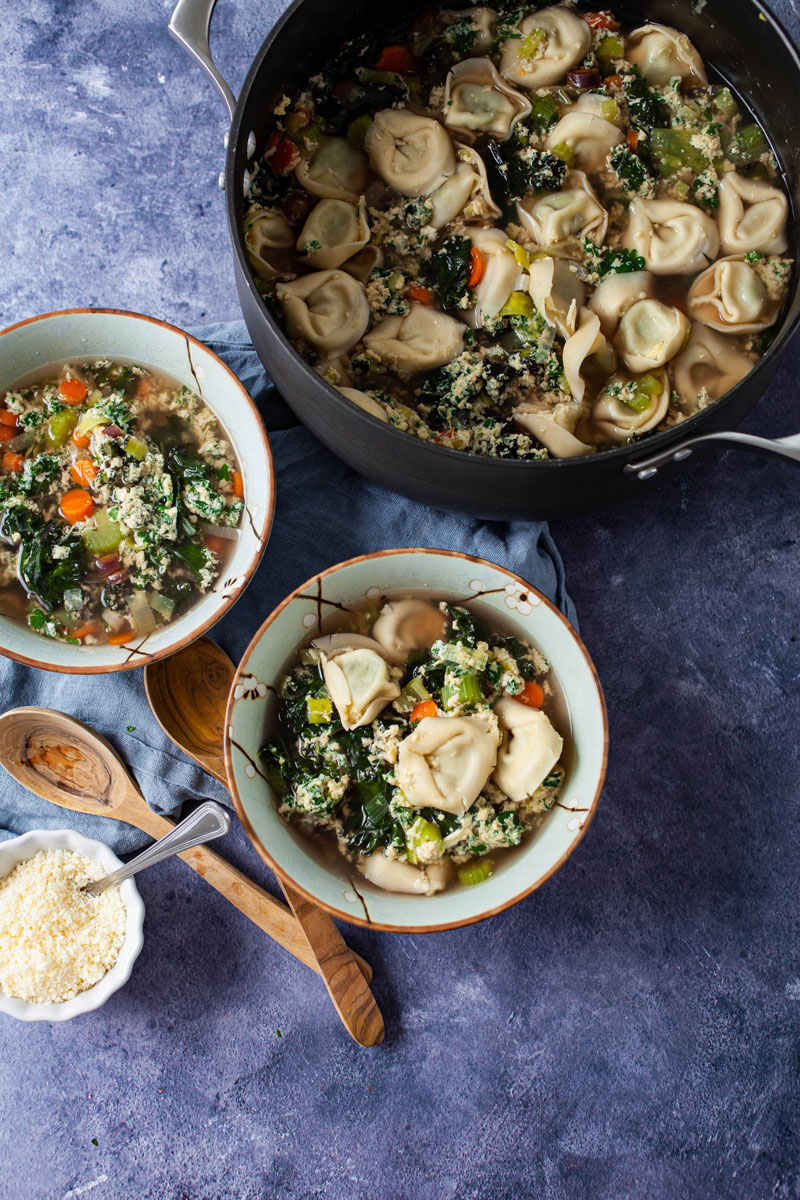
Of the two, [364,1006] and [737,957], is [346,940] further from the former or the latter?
[737,957]

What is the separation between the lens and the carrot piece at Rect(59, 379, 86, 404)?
2365 millimetres

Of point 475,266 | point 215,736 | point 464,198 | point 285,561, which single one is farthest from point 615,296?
point 215,736

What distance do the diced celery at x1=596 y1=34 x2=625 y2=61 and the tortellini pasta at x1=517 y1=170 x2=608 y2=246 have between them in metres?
0.40

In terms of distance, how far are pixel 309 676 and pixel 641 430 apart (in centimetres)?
105

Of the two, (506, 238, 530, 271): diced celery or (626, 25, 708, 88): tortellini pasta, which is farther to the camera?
(626, 25, 708, 88): tortellini pasta

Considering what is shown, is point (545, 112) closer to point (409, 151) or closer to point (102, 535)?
point (409, 151)

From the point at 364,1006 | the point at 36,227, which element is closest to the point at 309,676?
the point at 364,1006

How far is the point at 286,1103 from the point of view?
8.53ft

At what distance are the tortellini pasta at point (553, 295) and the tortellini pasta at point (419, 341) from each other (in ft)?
0.69

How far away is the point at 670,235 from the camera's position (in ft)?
7.82

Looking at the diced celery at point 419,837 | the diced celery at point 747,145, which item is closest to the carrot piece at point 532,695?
the diced celery at point 419,837

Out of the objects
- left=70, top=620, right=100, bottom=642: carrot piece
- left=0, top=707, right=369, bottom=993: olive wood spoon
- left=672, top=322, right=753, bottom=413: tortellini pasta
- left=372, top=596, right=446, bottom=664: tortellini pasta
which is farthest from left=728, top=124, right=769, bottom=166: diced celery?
left=0, top=707, right=369, bottom=993: olive wood spoon

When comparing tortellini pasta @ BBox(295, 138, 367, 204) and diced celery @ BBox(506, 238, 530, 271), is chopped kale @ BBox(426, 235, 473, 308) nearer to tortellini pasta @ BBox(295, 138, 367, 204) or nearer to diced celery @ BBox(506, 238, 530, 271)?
diced celery @ BBox(506, 238, 530, 271)

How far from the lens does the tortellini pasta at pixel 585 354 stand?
222cm
